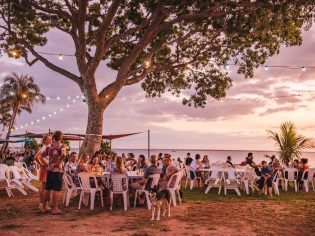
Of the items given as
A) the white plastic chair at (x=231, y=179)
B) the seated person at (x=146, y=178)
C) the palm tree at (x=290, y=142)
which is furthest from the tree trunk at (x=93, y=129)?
the palm tree at (x=290, y=142)

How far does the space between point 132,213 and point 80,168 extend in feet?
6.09

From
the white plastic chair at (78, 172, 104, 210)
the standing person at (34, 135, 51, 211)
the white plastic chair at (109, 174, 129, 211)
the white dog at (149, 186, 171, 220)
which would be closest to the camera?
the white dog at (149, 186, 171, 220)

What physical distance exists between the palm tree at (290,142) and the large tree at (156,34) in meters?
3.69

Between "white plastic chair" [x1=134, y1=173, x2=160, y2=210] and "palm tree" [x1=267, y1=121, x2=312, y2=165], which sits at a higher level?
"palm tree" [x1=267, y1=121, x2=312, y2=165]

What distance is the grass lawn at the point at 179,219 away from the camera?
6383 millimetres

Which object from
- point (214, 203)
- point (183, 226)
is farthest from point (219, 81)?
point (183, 226)

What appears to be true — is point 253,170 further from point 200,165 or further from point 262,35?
point 262,35

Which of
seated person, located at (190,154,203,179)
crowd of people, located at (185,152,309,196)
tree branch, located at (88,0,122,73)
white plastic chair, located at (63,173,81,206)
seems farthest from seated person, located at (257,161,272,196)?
tree branch, located at (88,0,122,73)

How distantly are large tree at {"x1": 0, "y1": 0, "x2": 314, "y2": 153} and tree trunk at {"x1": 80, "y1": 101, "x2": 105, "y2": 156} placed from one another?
0.03 m

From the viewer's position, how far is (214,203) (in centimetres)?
977

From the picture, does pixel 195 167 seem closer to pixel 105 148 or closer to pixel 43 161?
pixel 43 161

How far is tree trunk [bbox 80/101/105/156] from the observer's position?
1347cm

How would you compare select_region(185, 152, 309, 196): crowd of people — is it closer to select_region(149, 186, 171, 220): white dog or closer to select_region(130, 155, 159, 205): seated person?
select_region(130, 155, 159, 205): seated person

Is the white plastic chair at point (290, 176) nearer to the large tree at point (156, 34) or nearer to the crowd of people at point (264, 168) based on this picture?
the crowd of people at point (264, 168)
